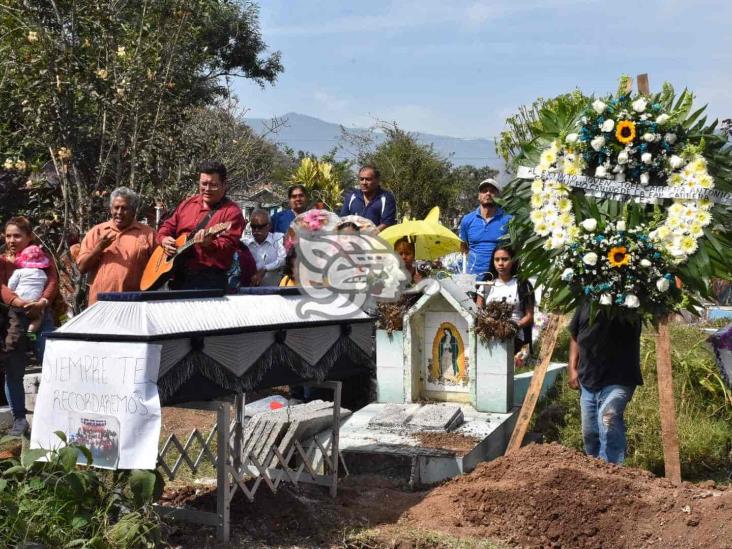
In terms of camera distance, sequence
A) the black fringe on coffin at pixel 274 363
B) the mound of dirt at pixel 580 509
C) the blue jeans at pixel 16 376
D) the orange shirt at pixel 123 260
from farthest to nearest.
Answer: the blue jeans at pixel 16 376
the orange shirt at pixel 123 260
the black fringe on coffin at pixel 274 363
the mound of dirt at pixel 580 509

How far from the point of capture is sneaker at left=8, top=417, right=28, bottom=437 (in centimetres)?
764

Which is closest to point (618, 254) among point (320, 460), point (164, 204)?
point (320, 460)

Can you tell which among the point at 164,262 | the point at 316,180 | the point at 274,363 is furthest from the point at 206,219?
the point at 316,180

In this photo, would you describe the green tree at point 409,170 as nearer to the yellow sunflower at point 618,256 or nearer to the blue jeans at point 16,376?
the blue jeans at point 16,376

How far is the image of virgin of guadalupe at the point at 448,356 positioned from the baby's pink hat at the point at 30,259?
12.2 feet

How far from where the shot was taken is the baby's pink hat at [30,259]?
800 centimetres

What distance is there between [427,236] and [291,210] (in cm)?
145

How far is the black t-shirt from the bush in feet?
10.0

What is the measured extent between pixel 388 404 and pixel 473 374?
849 mm

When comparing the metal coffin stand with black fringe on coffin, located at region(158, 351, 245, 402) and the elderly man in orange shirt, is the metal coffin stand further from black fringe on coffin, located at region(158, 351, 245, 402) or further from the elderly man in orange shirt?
the elderly man in orange shirt

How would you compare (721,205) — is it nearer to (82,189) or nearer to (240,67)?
(82,189)

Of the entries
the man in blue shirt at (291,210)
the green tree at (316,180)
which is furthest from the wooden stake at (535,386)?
the green tree at (316,180)

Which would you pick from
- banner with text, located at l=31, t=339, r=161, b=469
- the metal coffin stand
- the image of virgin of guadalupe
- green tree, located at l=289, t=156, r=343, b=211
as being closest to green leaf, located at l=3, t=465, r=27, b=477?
banner with text, located at l=31, t=339, r=161, b=469

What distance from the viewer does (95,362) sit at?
14.7 ft
